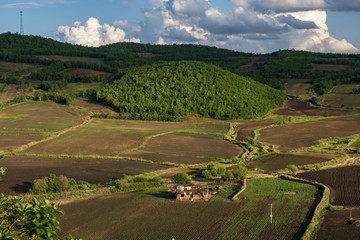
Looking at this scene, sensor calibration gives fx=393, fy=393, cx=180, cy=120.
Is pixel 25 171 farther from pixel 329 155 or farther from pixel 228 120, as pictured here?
pixel 228 120

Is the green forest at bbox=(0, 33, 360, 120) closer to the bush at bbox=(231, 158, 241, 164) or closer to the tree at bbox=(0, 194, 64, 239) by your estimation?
the bush at bbox=(231, 158, 241, 164)

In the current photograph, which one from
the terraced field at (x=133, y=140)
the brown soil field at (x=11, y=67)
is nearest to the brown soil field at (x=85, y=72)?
the brown soil field at (x=11, y=67)

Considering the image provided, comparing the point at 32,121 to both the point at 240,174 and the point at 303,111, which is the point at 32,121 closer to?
the point at 240,174

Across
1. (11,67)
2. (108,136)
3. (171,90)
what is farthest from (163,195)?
(11,67)

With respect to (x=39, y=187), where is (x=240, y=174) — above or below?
above

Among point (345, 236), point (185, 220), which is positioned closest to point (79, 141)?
point (185, 220)

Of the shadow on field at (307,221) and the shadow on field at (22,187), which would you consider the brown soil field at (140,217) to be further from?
the shadow on field at (22,187)
